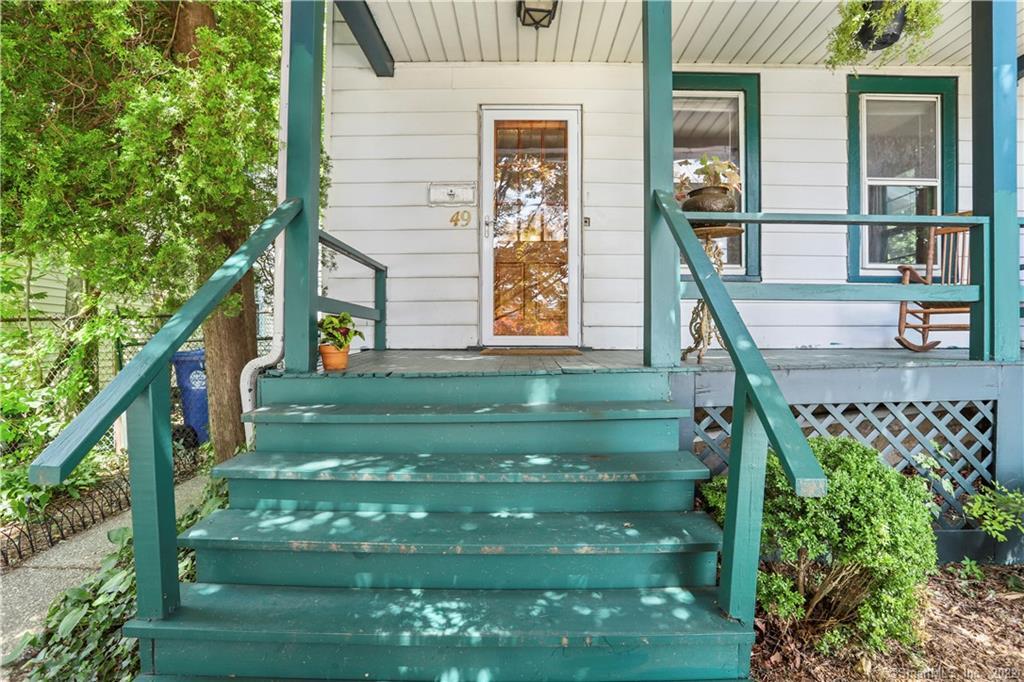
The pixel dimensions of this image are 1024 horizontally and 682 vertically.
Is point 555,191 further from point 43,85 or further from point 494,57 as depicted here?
point 43,85

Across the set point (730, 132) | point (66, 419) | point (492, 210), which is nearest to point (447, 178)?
point (492, 210)

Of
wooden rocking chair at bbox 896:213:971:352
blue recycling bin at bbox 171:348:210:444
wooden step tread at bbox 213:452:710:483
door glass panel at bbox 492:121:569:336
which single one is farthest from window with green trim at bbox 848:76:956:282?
blue recycling bin at bbox 171:348:210:444

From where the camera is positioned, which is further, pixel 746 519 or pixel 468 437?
pixel 468 437

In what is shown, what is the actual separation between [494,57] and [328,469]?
11.8 ft

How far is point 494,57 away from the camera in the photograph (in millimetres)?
4273

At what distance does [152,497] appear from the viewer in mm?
1562

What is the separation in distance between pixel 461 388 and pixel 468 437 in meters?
0.27

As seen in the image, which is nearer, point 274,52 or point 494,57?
point 274,52

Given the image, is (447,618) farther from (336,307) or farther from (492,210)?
(492,210)

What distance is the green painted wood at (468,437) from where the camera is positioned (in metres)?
2.23

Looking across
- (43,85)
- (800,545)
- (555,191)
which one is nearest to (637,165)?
(555,191)

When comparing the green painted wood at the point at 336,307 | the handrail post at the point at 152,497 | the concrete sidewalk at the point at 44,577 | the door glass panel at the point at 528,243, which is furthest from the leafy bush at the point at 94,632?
the door glass panel at the point at 528,243

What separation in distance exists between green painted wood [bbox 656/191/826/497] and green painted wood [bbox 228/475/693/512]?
0.59 metres

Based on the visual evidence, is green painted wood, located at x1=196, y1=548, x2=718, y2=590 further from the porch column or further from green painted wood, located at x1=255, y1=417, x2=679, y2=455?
the porch column
